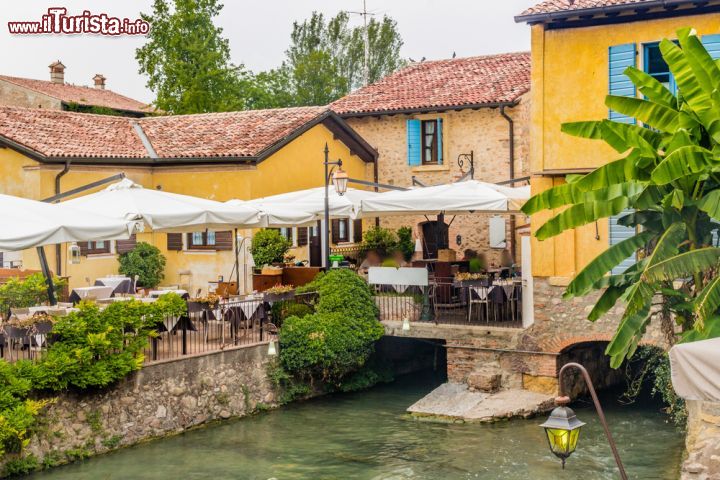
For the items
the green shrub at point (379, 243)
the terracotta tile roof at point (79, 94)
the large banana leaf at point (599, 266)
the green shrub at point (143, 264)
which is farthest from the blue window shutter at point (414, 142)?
the terracotta tile roof at point (79, 94)

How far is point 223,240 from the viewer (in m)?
26.4

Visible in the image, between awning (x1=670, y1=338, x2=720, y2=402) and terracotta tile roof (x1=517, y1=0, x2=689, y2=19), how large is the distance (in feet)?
39.4

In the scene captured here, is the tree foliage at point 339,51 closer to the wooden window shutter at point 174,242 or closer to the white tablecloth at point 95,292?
the wooden window shutter at point 174,242

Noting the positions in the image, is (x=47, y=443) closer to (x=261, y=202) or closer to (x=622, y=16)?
(x=261, y=202)

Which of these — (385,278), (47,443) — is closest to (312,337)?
(385,278)

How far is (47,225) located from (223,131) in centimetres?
1347

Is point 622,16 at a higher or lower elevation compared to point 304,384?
higher

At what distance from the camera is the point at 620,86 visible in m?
18.7

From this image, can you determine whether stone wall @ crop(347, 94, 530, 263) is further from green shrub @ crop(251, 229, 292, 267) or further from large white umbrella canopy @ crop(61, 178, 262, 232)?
large white umbrella canopy @ crop(61, 178, 262, 232)

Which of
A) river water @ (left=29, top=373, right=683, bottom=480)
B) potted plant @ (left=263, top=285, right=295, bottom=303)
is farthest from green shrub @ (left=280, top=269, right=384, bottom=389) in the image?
river water @ (left=29, top=373, right=683, bottom=480)

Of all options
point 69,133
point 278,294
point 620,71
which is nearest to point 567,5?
point 620,71

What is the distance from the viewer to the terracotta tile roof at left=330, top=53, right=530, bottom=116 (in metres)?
28.9

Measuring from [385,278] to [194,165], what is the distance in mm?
8006

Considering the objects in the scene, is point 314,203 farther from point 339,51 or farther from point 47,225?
point 339,51
